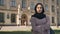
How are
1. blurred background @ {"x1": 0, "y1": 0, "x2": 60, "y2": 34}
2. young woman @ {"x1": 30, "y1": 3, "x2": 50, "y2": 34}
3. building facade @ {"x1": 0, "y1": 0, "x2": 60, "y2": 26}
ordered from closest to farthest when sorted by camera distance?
young woman @ {"x1": 30, "y1": 3, "x2": 50, "y2": 34} → blurred background @ {"x1": 0, "y1": 0, "x2": 60, "y2": 34} → building facade @ {"x1": 0, "y1": 0, "x2": 60, "y2": 26}

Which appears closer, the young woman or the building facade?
the young woman

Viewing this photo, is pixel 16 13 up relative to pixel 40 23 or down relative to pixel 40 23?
down

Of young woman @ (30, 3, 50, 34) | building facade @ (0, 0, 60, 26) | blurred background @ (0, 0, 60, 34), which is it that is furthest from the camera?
building facade @ (0, 0, 60, 26)

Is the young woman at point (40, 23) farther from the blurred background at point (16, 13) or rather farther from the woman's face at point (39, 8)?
the blurred background at point (16, 13)

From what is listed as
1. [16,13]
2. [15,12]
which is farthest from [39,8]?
[15,12]

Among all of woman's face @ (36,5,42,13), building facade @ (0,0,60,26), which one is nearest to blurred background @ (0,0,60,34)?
building facade @ (0,0,60,26)

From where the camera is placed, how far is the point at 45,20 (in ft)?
9.85

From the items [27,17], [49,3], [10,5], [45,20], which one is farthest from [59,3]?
[45,20]

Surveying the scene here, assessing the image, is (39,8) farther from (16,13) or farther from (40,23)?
(16,13)

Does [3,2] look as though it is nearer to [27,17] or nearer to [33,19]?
[27,17]

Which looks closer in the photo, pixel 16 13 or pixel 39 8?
pixel 39 8

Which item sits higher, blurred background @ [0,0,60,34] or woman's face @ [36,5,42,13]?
woman's face @ [36,5,42,13]

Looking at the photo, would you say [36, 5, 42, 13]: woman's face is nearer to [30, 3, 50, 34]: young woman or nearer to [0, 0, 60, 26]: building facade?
[30, 3, 50, 34]: young woman

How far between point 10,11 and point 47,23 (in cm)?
2991
